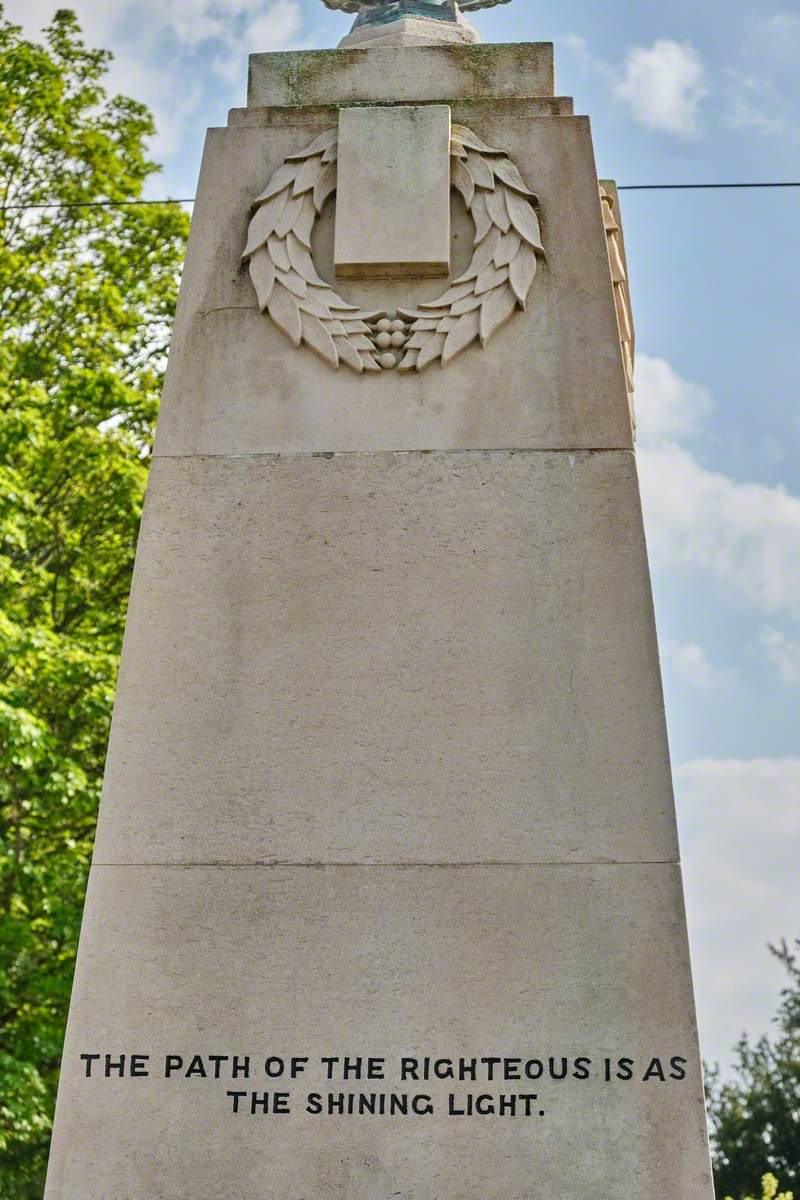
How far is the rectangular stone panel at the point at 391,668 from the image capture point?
17.9ft

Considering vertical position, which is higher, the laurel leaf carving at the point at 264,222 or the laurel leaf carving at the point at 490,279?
the laurel leaf carving at the point at 264,222

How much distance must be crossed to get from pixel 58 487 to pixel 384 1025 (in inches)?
491

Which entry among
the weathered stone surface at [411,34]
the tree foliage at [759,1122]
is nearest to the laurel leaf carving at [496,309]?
the weathered stone surface at [411,34]

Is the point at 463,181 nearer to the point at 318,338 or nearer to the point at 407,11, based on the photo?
the point at 318,338

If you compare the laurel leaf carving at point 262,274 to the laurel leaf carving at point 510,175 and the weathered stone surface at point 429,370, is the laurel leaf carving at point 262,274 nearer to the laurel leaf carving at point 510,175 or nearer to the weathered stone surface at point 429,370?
the weathered stone surface at point 429,370

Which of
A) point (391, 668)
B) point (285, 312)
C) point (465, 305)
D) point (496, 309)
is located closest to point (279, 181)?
point (285, 312)

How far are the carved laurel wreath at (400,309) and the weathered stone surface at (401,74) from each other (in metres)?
0.30

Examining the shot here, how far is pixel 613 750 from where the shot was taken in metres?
5.48

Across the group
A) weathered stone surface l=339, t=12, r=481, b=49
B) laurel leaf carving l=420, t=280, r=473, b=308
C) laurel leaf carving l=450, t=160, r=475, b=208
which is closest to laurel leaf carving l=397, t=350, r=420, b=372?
laurel leaf carving l=420, t=280, r=473, b=308

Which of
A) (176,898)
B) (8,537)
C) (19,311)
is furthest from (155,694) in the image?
(19,311)

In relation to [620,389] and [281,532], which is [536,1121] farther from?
[620,389]

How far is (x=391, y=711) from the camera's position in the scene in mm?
5605

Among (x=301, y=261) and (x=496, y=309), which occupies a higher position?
(x=301, y=261)

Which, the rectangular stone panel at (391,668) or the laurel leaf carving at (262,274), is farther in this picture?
the laurel leaf carving at (262,274)
